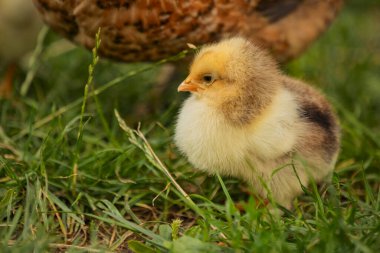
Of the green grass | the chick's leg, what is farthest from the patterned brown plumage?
the chick's leg

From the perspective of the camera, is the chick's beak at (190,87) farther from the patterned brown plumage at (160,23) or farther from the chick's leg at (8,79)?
the chick's leg at (8,79)

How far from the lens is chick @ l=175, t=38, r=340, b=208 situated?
1.85 metres

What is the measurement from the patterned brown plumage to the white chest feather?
0.40 meters

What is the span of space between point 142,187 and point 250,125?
0.56 metres

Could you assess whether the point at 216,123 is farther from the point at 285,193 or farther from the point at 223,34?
the point at 223,34

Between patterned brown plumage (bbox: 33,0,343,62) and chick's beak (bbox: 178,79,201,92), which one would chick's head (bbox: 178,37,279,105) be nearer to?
chick's beak (bbox: 178,79,201,92)

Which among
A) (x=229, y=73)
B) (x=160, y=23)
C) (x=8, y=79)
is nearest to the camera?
(x=229, y=73)

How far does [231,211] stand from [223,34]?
2.70 ft

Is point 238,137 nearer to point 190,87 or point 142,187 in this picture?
point 190,87

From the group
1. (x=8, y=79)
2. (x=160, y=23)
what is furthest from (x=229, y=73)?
(x=8, y=79)

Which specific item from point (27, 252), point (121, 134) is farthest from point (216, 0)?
point (27, 252)

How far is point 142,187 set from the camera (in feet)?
7.23

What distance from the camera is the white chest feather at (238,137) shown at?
6.07 ft

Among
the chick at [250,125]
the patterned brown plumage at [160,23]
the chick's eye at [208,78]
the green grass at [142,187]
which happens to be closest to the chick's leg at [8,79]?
the green grass at [142,187]
